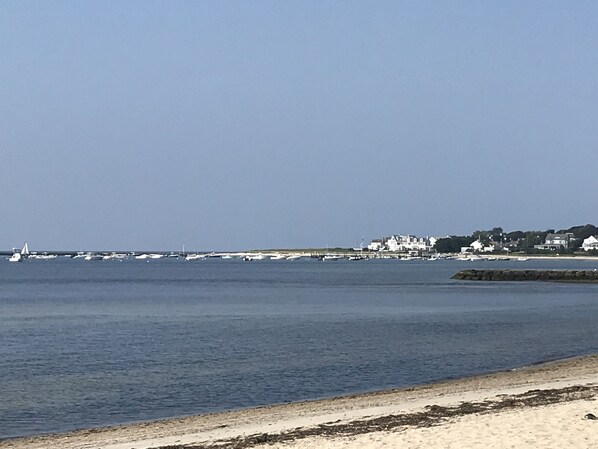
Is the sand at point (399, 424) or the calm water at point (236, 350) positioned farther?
the calm water at point (236, 350)

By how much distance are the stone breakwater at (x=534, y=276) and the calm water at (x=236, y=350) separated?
49.2 m

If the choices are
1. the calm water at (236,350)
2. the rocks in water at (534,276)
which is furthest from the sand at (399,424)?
the rocks in water at (534,276)

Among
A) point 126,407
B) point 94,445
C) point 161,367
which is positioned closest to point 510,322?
point 161,367

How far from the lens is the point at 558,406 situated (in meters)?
17.0

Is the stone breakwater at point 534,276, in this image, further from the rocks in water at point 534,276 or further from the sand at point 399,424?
the sand at point 399,424

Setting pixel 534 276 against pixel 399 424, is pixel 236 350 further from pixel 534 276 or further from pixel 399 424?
pixel 534 276

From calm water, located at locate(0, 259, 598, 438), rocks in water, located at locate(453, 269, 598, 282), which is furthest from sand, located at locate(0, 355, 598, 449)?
rocks in water, located at locate(453, 269, 598, 282)

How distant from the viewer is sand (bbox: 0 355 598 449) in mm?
14289

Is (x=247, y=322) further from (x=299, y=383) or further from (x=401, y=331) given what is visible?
(x=299, y=383)

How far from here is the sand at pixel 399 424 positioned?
1429cm

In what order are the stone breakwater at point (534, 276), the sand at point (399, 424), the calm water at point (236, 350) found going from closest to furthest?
the sand at point (399, 424) < the calm water at point (236, 350) < the stone breakwater at point (534, 276)

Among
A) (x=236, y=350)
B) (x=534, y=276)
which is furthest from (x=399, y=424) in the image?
(x=534, y=276)

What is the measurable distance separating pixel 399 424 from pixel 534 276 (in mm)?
107931

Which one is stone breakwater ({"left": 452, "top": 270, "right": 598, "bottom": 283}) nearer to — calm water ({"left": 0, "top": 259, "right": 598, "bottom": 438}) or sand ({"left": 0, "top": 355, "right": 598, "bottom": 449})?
calm water ({"left": 0, "top": 259, "right": 598, "bottom": 438})
